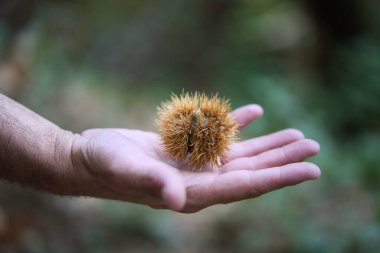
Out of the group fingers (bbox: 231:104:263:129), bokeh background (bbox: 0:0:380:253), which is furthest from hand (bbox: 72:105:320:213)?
bokeh background (bbox: 0:0:380:253)

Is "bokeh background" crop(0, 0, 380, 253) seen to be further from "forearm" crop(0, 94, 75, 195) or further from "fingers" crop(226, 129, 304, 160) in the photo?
"fingers" crop(226, 129, 304, 160)

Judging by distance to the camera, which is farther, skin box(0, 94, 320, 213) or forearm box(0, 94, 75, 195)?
forearm box(0, 94, 75, 195)

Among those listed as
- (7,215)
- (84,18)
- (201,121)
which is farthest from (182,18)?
(201,121)

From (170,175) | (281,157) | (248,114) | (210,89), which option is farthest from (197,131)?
(210,89)

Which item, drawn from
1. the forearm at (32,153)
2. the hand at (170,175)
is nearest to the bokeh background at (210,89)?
the forearm at (32,153)

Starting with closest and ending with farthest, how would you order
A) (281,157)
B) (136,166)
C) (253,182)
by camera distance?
1. (136,166)
2. (253,182)
3. (281,157)

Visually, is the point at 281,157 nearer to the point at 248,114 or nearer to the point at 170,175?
the point at 248,114

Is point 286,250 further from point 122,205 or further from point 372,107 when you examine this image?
point 372,107
